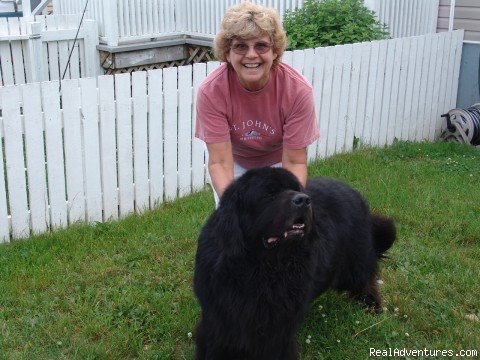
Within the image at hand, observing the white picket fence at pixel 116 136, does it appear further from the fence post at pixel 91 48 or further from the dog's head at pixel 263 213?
the fence post at pixel 91 48

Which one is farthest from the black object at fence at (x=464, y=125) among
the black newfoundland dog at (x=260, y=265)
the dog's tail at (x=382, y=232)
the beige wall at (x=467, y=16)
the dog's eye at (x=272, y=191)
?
the dog's eye at (x=272, y=191)

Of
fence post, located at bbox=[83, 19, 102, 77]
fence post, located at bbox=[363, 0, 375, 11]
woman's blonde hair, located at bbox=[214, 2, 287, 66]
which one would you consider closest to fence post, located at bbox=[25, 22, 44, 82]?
fence post, located at bbox=[83, 19, 102, 77]

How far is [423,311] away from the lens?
387cm

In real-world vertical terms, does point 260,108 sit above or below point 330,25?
below

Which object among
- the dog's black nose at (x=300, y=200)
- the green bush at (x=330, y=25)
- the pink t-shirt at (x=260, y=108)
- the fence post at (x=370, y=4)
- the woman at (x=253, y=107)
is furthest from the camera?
the fence post at (x=370, y=4)

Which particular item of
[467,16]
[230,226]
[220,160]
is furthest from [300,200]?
[467,16]

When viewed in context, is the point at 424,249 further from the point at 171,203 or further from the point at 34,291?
the point at 34,291

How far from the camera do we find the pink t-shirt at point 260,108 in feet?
11.2

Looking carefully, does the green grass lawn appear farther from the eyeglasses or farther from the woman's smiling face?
the eyeglasses

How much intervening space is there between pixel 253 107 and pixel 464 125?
577 cm

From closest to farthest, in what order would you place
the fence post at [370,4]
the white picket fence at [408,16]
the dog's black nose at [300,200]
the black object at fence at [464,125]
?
the dog's black nose at [300,200] < the black object at fence at [464,125] < the fence post at [370,4] < the white picket fence at [408,16]

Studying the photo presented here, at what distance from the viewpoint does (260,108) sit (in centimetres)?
342

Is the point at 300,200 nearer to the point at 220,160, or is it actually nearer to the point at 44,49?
the point at 220,160

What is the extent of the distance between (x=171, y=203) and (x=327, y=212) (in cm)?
259
